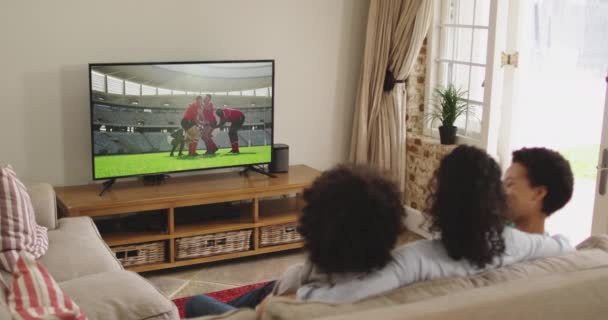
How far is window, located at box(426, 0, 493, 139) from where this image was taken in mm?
4766

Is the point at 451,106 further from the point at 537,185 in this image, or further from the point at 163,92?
the point at 537,185

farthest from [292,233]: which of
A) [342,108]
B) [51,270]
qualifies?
[51,270]

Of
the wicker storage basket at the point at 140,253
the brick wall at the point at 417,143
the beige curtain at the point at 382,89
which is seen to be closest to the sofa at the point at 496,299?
the wicker storage basket at the point at 140,253

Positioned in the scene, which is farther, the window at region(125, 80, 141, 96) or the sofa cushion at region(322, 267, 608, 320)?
the window at region(125, 80, 141, 96)

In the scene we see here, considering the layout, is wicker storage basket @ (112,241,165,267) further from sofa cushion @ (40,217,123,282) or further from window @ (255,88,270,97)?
window @ (255,88,270,97)

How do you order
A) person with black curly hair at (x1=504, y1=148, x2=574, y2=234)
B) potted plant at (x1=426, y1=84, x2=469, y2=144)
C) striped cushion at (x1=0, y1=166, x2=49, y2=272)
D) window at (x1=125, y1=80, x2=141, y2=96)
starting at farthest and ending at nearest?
potted plant at (x1=426, y1=84, x2=469, y2=144), window at (x1=125, y1=80, x2=141, y2=96), striped cushion at (x1=0, y1=166, x2=49, y2=272), person with black curly hair at (x1=504, y1=148, x2=574, y2=234)

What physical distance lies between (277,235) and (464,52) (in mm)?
1684

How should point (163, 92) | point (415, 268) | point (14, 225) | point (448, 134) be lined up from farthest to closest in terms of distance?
point (448, 134) → point (163, 92) → point (14, 225) → point (415, 268)

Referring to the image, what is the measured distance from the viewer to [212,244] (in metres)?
4.55

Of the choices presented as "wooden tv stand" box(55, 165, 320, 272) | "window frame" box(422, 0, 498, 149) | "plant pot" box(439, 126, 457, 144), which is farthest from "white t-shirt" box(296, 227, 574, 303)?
"plant pot" box(439, 126, 457, 144)

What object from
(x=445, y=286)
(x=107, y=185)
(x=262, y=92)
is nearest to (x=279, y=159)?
(x=262, y=92)

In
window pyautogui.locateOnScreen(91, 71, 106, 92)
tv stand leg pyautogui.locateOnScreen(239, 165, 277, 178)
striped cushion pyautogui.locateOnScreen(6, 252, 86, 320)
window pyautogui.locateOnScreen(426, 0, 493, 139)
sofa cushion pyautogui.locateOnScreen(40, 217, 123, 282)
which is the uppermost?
window pyautogui.locateOnScreen(426, 0, 493, 139)

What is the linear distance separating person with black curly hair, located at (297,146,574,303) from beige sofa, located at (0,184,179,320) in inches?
42.8

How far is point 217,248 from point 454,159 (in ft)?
9.23
